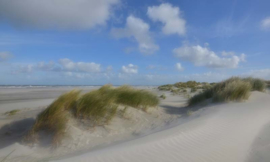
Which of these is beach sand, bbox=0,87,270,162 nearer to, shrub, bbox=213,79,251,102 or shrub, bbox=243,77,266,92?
shrub, bbox=213,79,251,102

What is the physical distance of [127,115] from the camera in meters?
6.37

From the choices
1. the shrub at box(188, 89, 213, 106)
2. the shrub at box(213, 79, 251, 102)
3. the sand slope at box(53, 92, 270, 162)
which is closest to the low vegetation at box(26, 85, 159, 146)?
the sand slope at box(53, 92, 270, 162)

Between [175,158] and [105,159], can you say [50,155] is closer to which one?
[105,159]

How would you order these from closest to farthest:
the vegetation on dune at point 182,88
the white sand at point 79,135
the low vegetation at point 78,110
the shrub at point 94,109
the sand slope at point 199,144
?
the sand slope at point 199,144
the white sand at point 79,135
the low vegetation at point 78,110
the shrub at point 94,109
the vegetation on dune at point 182,88

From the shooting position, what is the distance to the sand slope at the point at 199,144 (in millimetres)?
3498

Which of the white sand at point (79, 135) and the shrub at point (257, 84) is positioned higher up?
the shrub at point (257, 84)

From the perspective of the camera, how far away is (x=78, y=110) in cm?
549

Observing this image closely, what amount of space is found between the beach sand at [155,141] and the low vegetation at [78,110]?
0.89 ft

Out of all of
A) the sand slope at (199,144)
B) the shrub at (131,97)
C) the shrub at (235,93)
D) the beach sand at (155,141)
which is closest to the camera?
the sand slope at (199,144)

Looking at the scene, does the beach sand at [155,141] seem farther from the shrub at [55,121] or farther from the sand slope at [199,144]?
the shrub at [55,121]

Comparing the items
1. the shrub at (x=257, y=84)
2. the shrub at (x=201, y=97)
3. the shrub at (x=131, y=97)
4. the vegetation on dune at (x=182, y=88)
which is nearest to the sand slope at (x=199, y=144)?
the shrub at (x=131, y=97)

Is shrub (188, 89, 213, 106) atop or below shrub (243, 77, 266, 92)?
below

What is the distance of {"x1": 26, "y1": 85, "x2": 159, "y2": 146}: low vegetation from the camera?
4.84 m

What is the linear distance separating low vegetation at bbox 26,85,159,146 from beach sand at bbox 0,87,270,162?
0.89 feet
